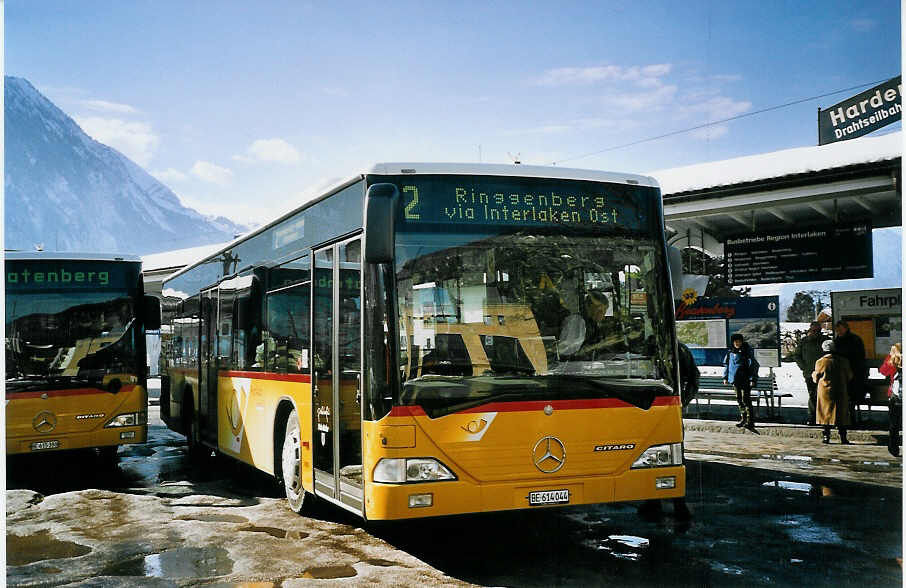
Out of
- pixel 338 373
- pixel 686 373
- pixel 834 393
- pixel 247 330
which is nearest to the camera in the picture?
pixel 338 373

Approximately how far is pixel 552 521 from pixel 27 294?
699 cm

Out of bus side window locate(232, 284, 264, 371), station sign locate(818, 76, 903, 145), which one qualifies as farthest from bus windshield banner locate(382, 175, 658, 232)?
station sign locate(818, 76, 903, 145)

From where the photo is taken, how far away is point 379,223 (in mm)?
5801

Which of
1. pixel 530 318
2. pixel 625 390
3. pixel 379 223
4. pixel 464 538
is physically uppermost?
pixel 379 223

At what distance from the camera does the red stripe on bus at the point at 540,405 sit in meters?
5.93

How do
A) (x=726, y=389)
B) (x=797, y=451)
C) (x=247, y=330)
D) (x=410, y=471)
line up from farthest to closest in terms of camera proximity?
(x=726, y=389) → (x=797, y=451) → (x=247, y=330) → (x=410, y=471)

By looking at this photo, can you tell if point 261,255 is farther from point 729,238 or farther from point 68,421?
point 729,238

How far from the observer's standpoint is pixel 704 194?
14.9 m

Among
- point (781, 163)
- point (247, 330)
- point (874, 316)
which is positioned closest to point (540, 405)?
point (247, 330)

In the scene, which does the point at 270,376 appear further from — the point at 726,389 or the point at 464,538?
the point at 726,389

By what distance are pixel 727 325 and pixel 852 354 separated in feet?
11.1

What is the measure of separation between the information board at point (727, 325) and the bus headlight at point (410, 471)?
41.5ft

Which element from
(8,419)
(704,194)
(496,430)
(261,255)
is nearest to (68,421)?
(8,419)

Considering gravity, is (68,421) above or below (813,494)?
above
